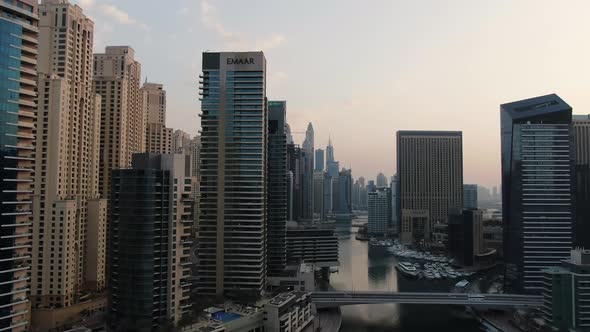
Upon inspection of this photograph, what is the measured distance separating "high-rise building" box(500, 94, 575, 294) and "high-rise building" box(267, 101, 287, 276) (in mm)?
22175

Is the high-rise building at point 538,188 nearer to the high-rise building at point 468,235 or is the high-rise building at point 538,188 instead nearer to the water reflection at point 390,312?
the water reflection at point 390,312

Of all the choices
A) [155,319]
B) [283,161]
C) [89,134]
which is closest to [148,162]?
[155,319]

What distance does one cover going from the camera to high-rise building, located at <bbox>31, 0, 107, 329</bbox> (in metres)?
32.8

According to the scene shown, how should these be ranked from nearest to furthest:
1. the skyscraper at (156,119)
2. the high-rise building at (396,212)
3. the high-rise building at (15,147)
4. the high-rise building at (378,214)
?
the high-rise building at (15,147), the skyscraper at (156,119), the high-rise building at (396,212), the high-rise building at (378,214)

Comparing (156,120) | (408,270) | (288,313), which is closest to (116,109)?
(156,120)

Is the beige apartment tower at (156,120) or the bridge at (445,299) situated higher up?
the beige apartment tower at (156,120)

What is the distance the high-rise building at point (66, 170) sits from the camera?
3284 centimetres

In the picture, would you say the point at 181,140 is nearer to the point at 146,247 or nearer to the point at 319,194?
the point at 146,247

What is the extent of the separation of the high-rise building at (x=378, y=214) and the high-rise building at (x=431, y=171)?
20.4ft

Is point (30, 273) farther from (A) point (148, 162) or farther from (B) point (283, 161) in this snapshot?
(B) point (283, 161)

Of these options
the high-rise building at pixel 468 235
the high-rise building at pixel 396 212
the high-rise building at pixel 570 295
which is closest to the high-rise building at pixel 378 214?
the high-rise building at pixel 396 212

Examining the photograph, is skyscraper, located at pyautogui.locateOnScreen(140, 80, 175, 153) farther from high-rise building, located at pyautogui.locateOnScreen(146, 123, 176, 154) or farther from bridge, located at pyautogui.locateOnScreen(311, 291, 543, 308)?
bridge, located at pyautogui.locateOnScreen(311, 291, 543, 308)

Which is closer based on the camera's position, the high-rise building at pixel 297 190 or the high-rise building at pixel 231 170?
the high-rise building at pixel 231 170

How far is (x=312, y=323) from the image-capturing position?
3575 centimetres
